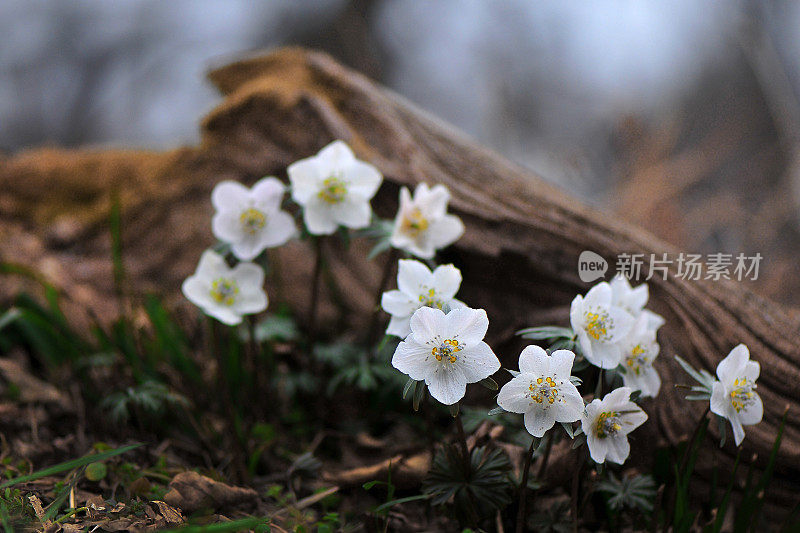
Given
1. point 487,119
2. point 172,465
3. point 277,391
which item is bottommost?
point 172,465

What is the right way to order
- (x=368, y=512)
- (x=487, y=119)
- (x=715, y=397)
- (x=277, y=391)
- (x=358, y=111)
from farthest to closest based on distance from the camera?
(x=487, y=119)
(x=358, y=111)
(x=277, y=391)
(x=368, y=512)
(x=715, y=397)

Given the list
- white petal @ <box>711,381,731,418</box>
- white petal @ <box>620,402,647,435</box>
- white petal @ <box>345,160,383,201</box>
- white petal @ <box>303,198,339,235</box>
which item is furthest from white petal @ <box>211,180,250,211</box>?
→ white petal @ <box>711,381,731,418</box>

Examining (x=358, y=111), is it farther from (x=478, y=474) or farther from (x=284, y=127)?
(x=478, y=474)

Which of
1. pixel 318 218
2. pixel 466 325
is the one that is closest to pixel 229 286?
pixel 318 218

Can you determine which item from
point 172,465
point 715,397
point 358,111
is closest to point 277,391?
point 172,465

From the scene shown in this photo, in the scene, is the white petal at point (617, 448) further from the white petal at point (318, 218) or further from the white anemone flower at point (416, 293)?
the white petal at point (318, 218)

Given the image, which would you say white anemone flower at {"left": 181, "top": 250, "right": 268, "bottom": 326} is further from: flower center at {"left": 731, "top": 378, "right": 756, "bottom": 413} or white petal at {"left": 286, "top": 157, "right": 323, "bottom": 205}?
flower center at {"left": 731, "top": 378, "right": 756, "bottom": 413}

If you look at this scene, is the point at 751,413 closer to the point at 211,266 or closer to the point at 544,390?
the point at 544,390

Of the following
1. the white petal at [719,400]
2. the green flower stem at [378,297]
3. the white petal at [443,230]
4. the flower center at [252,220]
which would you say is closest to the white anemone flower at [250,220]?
the flower center at [252,220]
